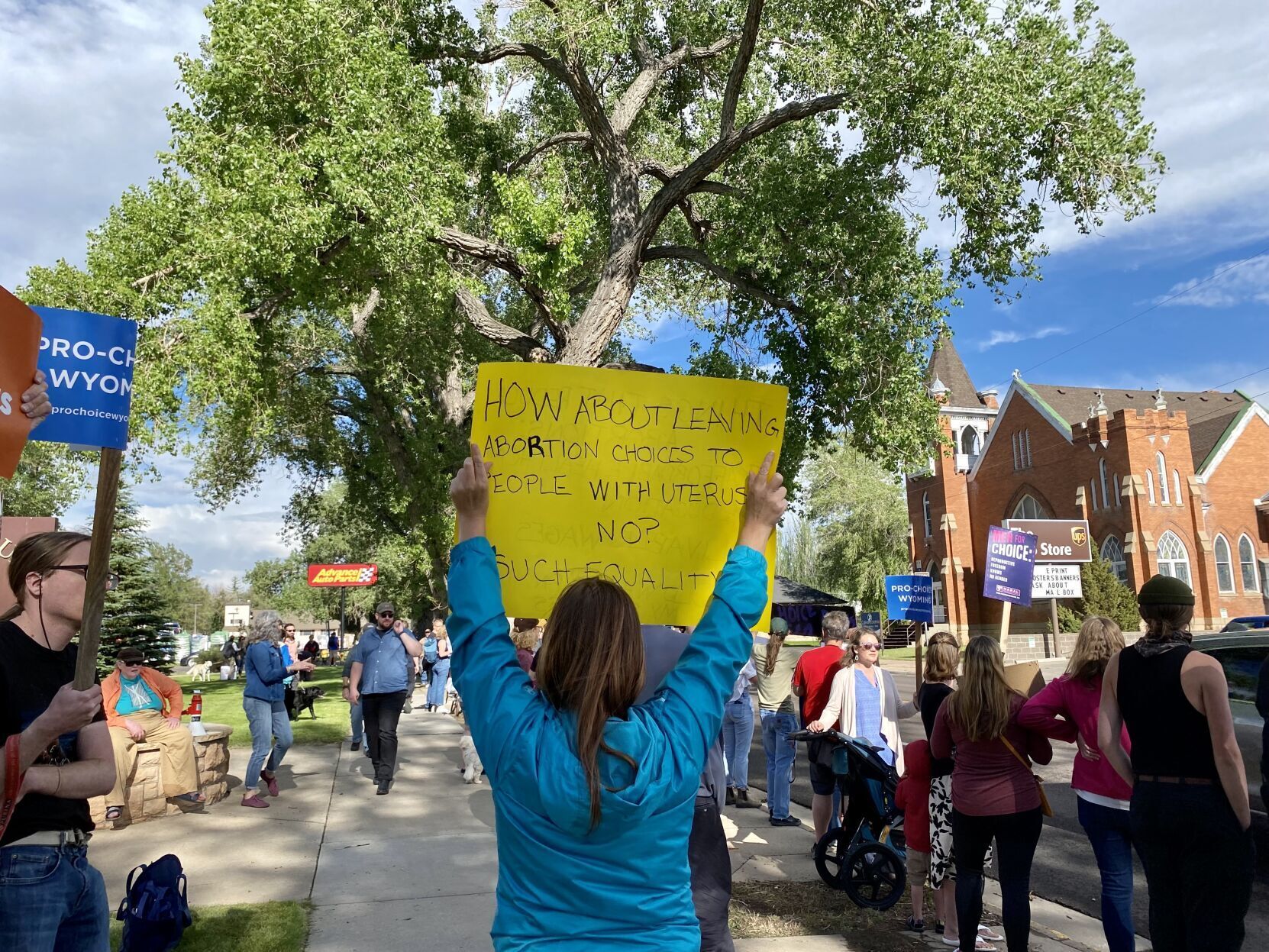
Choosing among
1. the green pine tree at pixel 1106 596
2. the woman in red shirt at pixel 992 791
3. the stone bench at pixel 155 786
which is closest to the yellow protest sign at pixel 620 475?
the woman in red shirt at pixel 992 791

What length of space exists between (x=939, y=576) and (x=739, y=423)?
49795mm

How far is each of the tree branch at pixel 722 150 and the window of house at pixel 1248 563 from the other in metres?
37.8

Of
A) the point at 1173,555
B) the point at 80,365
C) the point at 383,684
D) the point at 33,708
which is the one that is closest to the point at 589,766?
the point at 33,708

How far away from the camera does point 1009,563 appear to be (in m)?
15.5

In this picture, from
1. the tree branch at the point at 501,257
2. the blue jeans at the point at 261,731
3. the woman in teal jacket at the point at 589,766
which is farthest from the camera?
the tree branch at the point at 501,257

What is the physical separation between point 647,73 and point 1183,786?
15.3m

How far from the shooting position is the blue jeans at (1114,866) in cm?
463

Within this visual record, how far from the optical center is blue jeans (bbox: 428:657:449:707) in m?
20.2

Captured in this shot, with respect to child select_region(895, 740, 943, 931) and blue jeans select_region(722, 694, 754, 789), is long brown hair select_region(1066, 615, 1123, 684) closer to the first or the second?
child select_region(895, 740, 943, 931)

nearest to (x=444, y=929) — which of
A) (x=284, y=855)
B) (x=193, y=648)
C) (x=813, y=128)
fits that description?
(x=284, y=855)

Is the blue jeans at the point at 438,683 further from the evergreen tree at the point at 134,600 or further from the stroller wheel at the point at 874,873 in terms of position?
the stroller wheel at the point at 874,873

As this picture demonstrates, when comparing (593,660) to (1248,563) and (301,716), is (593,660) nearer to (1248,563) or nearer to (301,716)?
(301,716)

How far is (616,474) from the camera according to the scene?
308cm

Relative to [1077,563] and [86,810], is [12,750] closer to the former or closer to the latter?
[86,810]
